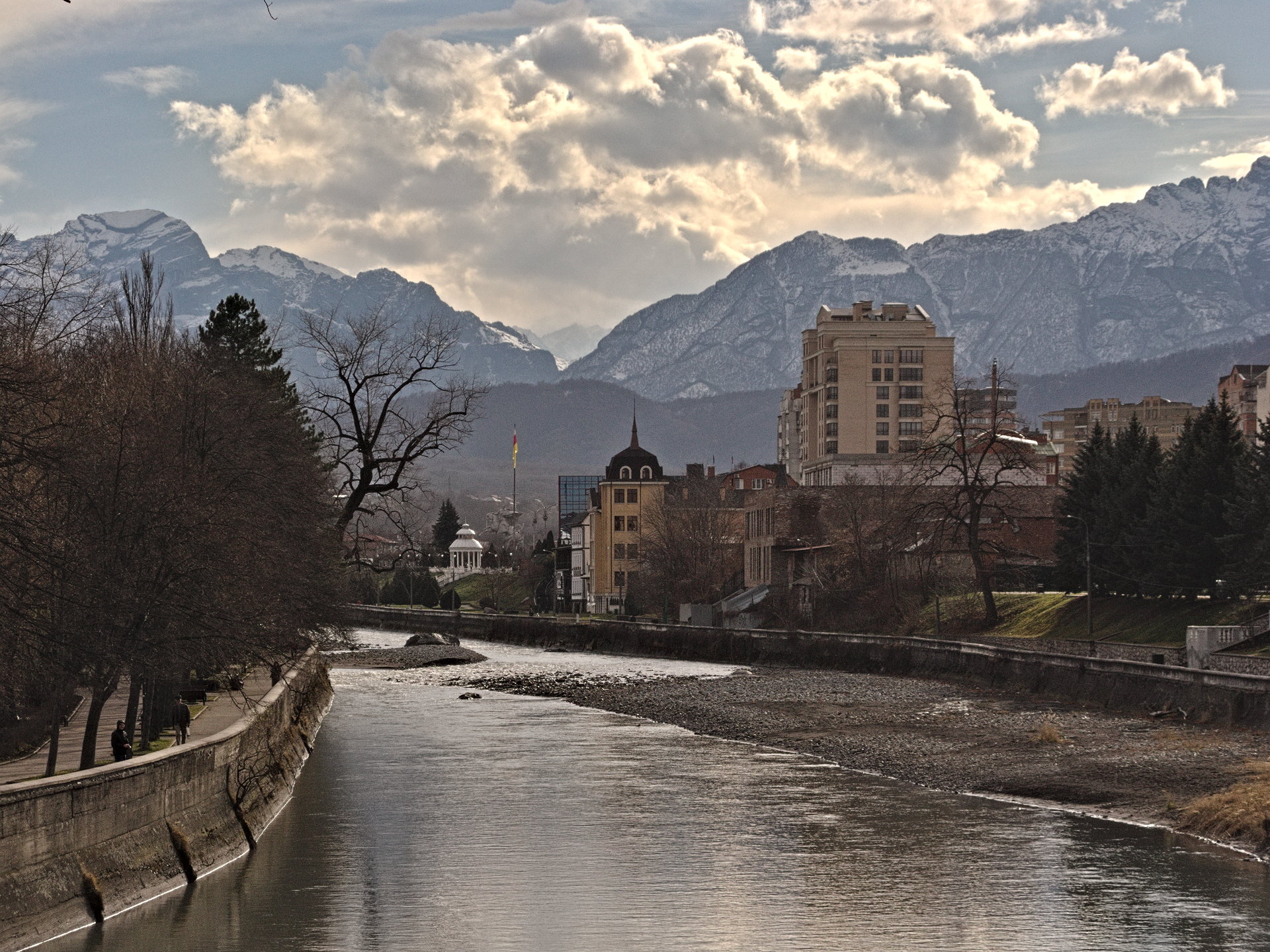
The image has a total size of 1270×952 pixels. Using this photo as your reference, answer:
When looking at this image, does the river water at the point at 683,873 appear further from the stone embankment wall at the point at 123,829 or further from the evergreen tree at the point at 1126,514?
the evergreen tree at the point at 1126,514

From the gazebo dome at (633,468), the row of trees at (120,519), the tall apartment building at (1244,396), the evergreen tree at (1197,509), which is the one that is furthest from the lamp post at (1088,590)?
the tall apartment building at (1244,396)

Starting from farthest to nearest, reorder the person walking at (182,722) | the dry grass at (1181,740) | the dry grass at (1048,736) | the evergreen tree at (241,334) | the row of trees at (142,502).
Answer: the evergreen tree at (241,334)
the dry grass at (1048,736)
the dry grass at (1181,740)
the person walking at (182,722)
the row of trees at (142,502)

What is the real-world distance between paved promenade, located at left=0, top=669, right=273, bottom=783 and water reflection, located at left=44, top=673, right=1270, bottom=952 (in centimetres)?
297

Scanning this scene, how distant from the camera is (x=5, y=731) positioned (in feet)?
121

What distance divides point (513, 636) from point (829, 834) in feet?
369

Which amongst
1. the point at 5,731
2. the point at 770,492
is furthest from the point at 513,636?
the point at 5,731

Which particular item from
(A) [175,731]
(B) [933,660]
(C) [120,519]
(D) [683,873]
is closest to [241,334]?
(A) [175,731]

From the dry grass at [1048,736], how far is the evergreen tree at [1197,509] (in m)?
21.1

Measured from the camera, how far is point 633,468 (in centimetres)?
16725

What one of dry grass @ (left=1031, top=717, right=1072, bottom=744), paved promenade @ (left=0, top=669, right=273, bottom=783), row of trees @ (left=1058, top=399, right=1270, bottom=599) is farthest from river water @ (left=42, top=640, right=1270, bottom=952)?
row of trees @ (left=1058, top=399, right=1270, bottom=599)

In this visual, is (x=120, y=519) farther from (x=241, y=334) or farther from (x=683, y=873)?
(x=241, y=334)

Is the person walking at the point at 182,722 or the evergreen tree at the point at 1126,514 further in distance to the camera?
the evergreen tree at the point at 1126,514

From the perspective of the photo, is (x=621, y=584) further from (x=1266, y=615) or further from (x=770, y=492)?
(x=1266, y=615)

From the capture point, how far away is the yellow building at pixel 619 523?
533 ft
